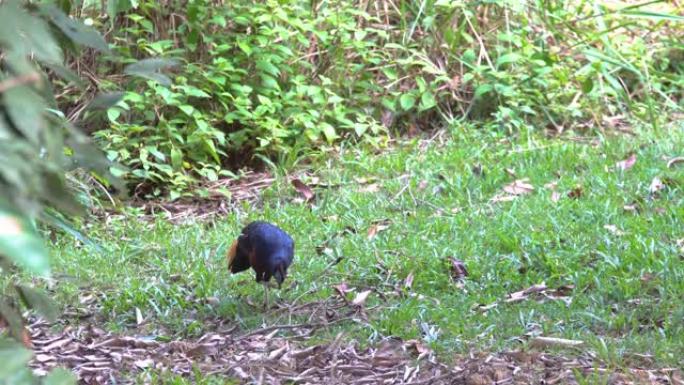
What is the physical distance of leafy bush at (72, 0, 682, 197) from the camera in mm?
7660

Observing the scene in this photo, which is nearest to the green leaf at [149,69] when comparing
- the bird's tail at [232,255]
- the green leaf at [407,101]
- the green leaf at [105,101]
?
the green leaf at [105,101]

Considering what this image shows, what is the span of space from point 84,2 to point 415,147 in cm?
268

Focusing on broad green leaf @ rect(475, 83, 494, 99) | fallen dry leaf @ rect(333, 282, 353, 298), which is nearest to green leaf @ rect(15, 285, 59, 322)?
fallen dry leaf @ rect(333, 282, 353, 298)

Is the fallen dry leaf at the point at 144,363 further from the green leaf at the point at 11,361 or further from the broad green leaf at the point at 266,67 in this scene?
the broad green leaf at the point at 266,67

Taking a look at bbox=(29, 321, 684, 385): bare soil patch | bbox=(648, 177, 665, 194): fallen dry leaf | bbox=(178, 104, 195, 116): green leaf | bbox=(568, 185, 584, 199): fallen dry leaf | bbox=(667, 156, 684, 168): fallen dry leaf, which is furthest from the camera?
bbox=(178, 104, 195, 116): green leaf

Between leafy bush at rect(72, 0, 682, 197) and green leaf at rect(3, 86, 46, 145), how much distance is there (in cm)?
591

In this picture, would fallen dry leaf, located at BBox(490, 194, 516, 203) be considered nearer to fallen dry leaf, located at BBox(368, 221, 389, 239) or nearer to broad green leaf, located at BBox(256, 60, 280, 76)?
fallen dry leaf, located at BBox(368, 221, 389, 239)

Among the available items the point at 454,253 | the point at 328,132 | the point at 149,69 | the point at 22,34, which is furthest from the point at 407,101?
the point at 22,34

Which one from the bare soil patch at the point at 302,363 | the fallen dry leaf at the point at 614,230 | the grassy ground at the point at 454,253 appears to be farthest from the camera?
the fallen dry leaf at the point at 614,230

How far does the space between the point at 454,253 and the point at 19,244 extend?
4.60 meters

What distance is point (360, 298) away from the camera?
5188mm

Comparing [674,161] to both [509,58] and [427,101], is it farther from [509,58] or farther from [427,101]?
[427,101]

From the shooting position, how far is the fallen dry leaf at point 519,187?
22.4ft

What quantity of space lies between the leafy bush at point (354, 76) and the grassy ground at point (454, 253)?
0.57 m
